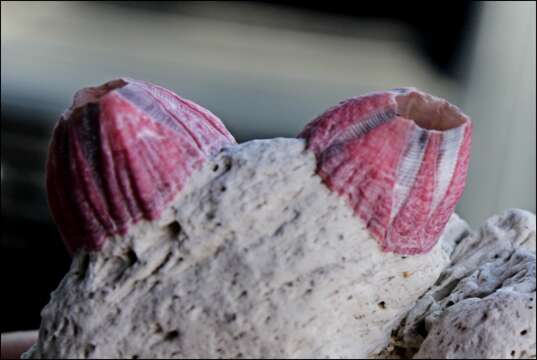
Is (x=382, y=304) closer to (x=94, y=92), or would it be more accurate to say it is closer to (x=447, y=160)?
(x=447, y=160)

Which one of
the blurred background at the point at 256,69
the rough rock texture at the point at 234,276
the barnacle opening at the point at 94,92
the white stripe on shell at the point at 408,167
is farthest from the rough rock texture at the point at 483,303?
the blurred background at the point at 256,69

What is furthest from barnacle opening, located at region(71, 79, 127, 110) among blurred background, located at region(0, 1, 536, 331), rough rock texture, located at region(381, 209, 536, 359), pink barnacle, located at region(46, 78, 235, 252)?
blurred background, located at region(0, 1, 536, 331)

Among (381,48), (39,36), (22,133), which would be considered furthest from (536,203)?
(39,36)

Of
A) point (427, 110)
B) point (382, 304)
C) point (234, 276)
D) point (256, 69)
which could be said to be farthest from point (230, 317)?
point (256, 69)

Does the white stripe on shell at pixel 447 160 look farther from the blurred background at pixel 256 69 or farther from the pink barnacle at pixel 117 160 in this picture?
the blurred background at pixel 256 69

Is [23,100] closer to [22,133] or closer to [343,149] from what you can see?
[22,133]

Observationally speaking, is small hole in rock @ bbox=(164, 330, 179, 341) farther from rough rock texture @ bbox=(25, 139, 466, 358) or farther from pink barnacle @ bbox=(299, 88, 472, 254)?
pink barnacle @ bbox=(299, 88, 472, 254)
